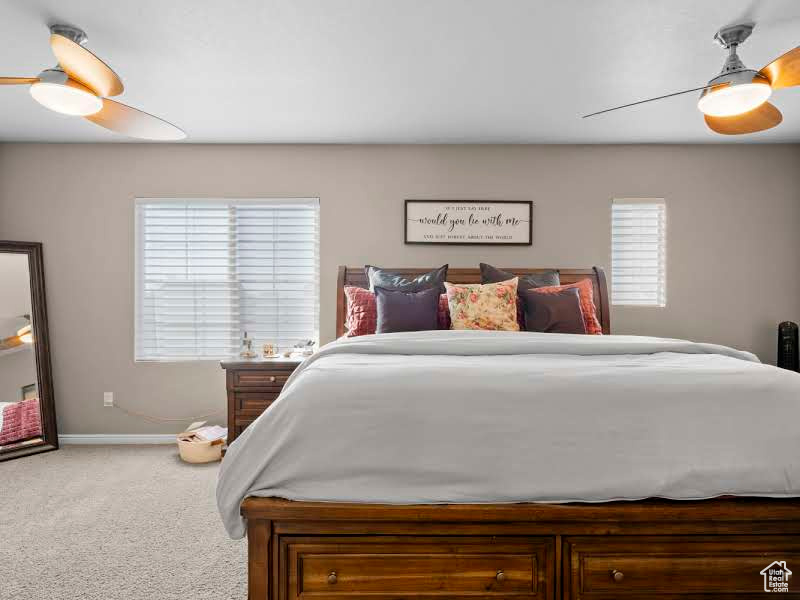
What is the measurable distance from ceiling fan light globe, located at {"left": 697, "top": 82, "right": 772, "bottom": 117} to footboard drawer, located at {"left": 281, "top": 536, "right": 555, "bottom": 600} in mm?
1967

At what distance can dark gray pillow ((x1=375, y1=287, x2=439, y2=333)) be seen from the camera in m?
2.78

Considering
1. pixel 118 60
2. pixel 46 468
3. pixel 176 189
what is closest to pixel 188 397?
pixel 46 468

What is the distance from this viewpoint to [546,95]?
271 cm

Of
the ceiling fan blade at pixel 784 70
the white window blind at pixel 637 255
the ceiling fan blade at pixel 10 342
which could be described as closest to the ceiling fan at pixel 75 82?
the ceiling fan blade at pixel 10 342

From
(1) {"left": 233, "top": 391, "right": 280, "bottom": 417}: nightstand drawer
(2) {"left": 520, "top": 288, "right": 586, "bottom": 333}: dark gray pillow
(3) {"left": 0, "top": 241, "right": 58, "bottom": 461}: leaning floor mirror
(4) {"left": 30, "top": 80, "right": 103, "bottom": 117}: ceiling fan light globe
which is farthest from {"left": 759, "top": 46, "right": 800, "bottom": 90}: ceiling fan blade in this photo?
(3) {"left": 0, "top": 241, "right": 58, "bottom": 461}: leaning floor mirror

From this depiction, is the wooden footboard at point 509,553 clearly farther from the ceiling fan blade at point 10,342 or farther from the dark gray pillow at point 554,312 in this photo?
the ceiling fan blade at point 10,342

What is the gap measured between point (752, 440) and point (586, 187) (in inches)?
104

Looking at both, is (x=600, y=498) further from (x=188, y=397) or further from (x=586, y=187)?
(x=188, y=397)

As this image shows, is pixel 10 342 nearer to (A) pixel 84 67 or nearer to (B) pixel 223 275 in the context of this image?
(B) pixel 223 275

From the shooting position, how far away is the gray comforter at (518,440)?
1.41m

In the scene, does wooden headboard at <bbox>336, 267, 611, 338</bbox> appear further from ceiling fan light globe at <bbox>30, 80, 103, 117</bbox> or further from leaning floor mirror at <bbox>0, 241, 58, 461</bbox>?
leaning floor mirror at <bbox>0, 241, 58, 461</bbox>

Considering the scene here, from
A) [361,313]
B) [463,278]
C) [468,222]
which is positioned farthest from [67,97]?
[468,222]

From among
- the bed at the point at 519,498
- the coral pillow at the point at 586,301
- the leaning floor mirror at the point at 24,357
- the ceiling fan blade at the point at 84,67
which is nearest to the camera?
the bed at the point at 519,498

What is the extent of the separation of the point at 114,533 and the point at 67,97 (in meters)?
2.06
